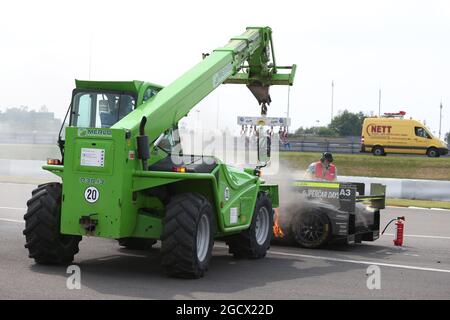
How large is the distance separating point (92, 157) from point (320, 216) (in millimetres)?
4908

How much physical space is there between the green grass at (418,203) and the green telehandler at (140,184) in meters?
11.8

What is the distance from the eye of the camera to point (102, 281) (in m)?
8.44

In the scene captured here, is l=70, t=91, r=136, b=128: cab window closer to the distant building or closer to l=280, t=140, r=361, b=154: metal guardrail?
the distant building

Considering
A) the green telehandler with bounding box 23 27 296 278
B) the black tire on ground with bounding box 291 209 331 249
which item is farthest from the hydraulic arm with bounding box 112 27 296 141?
the black tire on ground with bounding box 291 209 331 249

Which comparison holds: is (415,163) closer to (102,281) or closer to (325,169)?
(325,169)

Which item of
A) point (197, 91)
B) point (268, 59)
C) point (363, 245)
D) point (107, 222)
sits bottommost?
point (363, 245)

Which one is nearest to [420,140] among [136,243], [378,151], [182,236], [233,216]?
[378,151]

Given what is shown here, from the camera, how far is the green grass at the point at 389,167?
33.9 metres

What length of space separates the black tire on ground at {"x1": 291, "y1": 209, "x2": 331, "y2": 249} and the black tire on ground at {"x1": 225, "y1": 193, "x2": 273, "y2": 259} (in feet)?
2.69

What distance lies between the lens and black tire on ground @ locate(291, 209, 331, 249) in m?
12.1

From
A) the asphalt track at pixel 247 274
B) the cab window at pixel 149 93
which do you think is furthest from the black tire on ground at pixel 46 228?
the cab window at pixel 149 93
